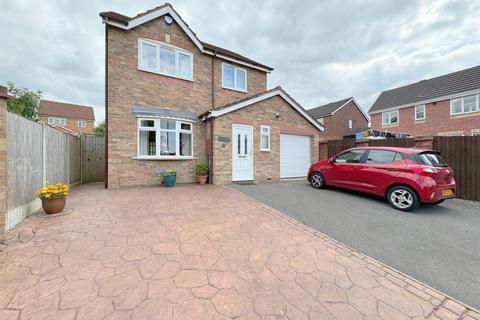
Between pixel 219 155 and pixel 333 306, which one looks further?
pixel 219 155

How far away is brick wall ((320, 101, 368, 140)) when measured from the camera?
999 inches

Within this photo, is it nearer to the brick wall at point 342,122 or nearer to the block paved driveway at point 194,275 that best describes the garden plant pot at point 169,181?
the block paved driveway at point 194,275

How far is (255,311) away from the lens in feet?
6.36

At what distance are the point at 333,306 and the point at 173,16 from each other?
11567mm

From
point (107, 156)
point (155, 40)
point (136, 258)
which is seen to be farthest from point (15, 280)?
point (155, 40)

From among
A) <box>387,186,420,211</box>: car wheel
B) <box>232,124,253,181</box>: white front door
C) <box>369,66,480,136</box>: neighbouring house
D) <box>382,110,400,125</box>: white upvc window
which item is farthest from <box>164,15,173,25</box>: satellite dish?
<box>382,110,400,125</box>: white upvc window

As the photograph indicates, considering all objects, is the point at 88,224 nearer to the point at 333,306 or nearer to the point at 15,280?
the point at 15,280

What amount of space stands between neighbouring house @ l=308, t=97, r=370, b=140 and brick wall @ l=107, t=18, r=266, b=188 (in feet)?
64.4

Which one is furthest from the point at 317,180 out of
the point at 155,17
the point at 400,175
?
the point at 155,17

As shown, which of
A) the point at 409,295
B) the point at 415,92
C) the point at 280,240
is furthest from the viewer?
the point at 415,92

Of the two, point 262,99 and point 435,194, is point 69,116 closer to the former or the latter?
point 262,99

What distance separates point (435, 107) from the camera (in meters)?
17.7

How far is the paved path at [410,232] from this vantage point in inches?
106

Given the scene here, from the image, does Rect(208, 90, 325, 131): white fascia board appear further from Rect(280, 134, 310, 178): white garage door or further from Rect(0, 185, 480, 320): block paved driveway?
Rect(0, 185, 480, 320): block paved driveway
